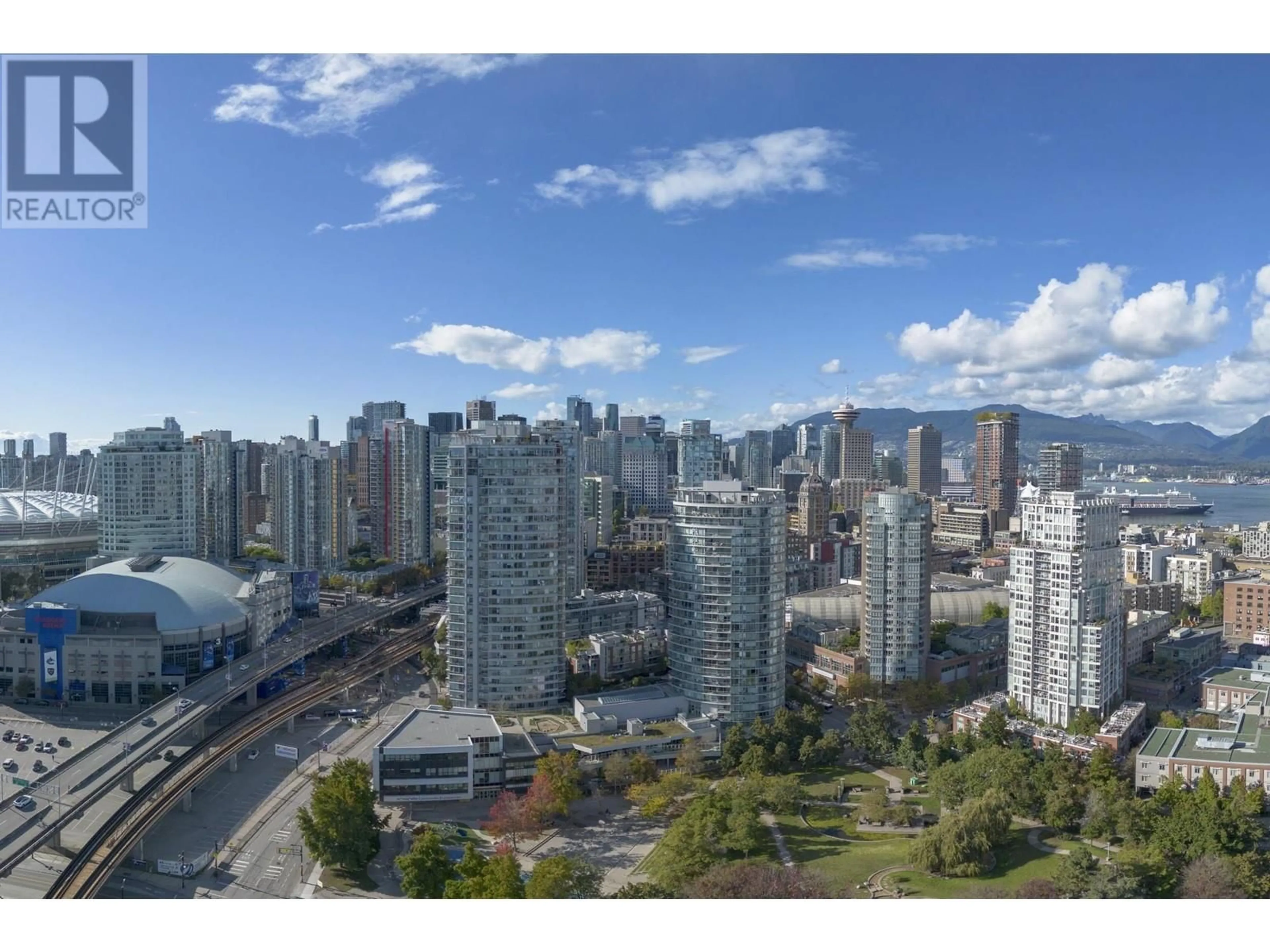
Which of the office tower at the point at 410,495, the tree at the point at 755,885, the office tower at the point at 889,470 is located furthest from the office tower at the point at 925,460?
the tree at the point at 755,885

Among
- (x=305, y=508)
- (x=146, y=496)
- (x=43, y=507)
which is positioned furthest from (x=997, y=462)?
(x=43, y=507)

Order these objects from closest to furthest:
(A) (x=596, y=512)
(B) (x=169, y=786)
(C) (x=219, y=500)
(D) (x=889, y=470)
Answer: (B) (x=169, y=786), (C) (x=219, y=500), (A) (x=596, y=512), (D) (x=889, y=470)

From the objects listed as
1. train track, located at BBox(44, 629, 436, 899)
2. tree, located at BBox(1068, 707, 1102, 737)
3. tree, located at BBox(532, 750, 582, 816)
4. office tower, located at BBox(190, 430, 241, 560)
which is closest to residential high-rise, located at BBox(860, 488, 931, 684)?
tree, located at BBox(1068, 707, 1102, 737)

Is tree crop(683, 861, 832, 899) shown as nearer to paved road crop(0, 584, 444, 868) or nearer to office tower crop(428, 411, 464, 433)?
paved road crop(0, 584, 444, 868)

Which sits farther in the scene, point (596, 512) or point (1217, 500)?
point (1217, 500)

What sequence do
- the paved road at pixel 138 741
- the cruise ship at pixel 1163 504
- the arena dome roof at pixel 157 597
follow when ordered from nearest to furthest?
1. the paved road at pixel 138 741
2. the arena dome roof at pixel 157 597
3. the cruise ship at pixel 1163 504

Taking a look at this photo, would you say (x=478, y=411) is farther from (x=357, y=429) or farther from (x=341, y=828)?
(x=341, y=828)

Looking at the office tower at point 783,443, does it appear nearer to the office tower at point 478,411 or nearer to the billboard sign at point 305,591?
the office tower at point 478,411

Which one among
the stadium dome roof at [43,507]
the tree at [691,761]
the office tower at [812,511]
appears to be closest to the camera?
the tree at [691,761]
